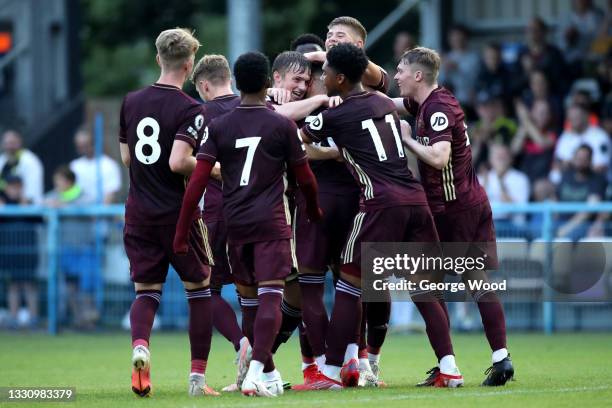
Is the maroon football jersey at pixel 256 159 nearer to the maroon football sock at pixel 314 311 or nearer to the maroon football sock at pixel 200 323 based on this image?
the maroon football sock at pixel 200 323

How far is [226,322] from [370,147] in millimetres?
1892

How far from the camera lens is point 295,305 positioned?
9.09m

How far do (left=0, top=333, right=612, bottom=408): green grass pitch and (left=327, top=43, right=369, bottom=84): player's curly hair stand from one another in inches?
84.1

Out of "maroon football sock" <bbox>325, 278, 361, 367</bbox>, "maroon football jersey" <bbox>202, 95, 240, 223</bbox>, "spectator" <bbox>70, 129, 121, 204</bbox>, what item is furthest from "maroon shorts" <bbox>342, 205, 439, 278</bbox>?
"spectator" <bbox>70, 129, 121, 204</bbox>

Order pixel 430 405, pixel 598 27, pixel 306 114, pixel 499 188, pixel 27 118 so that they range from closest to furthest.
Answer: pixel 430 405
pixel 306 114
pixel 499 188
pixel 598 27
pixel 27 118

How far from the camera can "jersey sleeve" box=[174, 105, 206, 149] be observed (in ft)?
27.7

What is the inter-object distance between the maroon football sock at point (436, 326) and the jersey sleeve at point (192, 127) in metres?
1.88

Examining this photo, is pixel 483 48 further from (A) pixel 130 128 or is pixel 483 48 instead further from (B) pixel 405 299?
(A) pixel 130 128

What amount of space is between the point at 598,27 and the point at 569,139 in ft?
9.07

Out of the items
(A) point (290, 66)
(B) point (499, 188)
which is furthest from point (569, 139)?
(A) point (290, 66)

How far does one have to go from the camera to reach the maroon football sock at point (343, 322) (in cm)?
859

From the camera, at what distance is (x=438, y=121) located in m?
8.77

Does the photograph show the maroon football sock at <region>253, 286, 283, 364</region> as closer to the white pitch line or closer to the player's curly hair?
the white pitch line

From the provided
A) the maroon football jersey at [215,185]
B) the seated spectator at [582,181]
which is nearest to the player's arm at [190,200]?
the maroon football jersey at [215,185]
